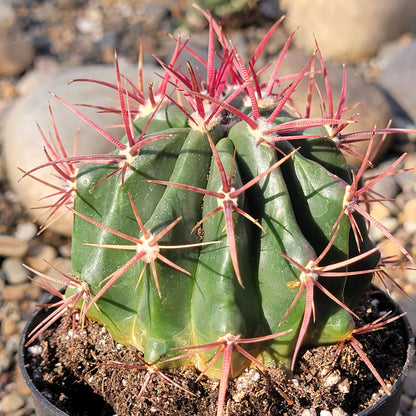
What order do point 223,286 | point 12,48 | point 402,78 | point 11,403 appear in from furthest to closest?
point 12,48 < point 402,78 < point 11,403 < point 223,286

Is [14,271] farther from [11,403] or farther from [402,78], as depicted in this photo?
[402,78]

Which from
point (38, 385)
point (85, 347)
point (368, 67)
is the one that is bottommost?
point (38, 385)

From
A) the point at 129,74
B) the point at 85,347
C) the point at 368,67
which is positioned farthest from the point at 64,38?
the point at 85,347

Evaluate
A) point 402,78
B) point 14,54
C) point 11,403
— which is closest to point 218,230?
point 11,403

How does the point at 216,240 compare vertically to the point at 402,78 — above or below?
below

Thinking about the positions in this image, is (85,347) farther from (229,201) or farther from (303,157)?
(303,157)

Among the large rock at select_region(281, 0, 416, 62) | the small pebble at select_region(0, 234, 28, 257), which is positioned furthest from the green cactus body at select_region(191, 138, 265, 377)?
the large rock at select_region(281, 0, 416, 62)

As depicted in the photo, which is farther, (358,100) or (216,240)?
(358,100)
